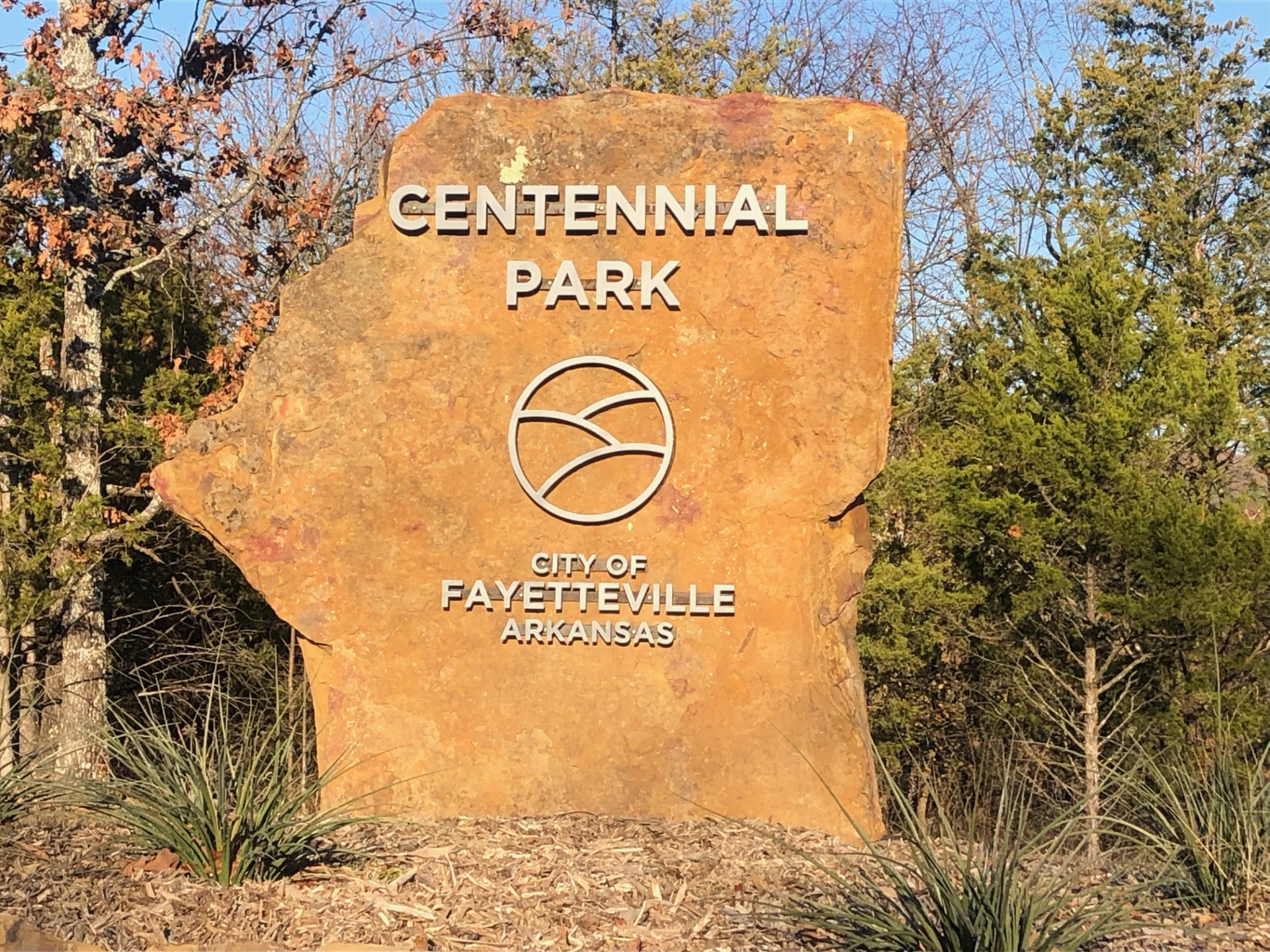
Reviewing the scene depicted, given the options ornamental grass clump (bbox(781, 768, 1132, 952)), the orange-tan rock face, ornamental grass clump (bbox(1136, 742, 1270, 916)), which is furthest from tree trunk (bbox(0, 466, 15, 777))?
ornamental grass clump (bbox(1136, 742, 1270, 916))

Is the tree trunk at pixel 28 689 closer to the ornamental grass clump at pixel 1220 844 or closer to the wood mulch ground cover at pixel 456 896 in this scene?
the wood mulch ground cover at pixel 456 896

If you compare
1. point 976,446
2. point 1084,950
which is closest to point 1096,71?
point 976,446

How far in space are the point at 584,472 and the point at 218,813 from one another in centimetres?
229

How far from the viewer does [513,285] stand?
6.40 m

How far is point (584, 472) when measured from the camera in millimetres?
6359

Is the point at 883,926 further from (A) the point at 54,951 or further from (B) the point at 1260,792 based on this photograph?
(A) the point at 54,951

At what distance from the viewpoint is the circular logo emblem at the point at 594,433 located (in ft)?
20.7

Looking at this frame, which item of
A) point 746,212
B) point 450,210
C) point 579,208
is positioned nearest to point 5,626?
point 450,210

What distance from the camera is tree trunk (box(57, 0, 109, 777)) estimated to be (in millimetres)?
8680

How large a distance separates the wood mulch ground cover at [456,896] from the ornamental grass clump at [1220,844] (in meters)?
0.17

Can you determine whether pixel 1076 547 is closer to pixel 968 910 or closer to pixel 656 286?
pixel 656 286

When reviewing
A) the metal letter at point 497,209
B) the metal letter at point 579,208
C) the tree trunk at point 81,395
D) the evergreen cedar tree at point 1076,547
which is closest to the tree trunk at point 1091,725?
the evergreen cedar tree at point 1076,547

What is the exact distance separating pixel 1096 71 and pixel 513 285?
10.7 m

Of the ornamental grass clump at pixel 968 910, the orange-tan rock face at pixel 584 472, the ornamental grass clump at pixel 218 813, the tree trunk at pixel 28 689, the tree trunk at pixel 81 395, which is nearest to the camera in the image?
the ornamental grass clump at pixel 968 910
